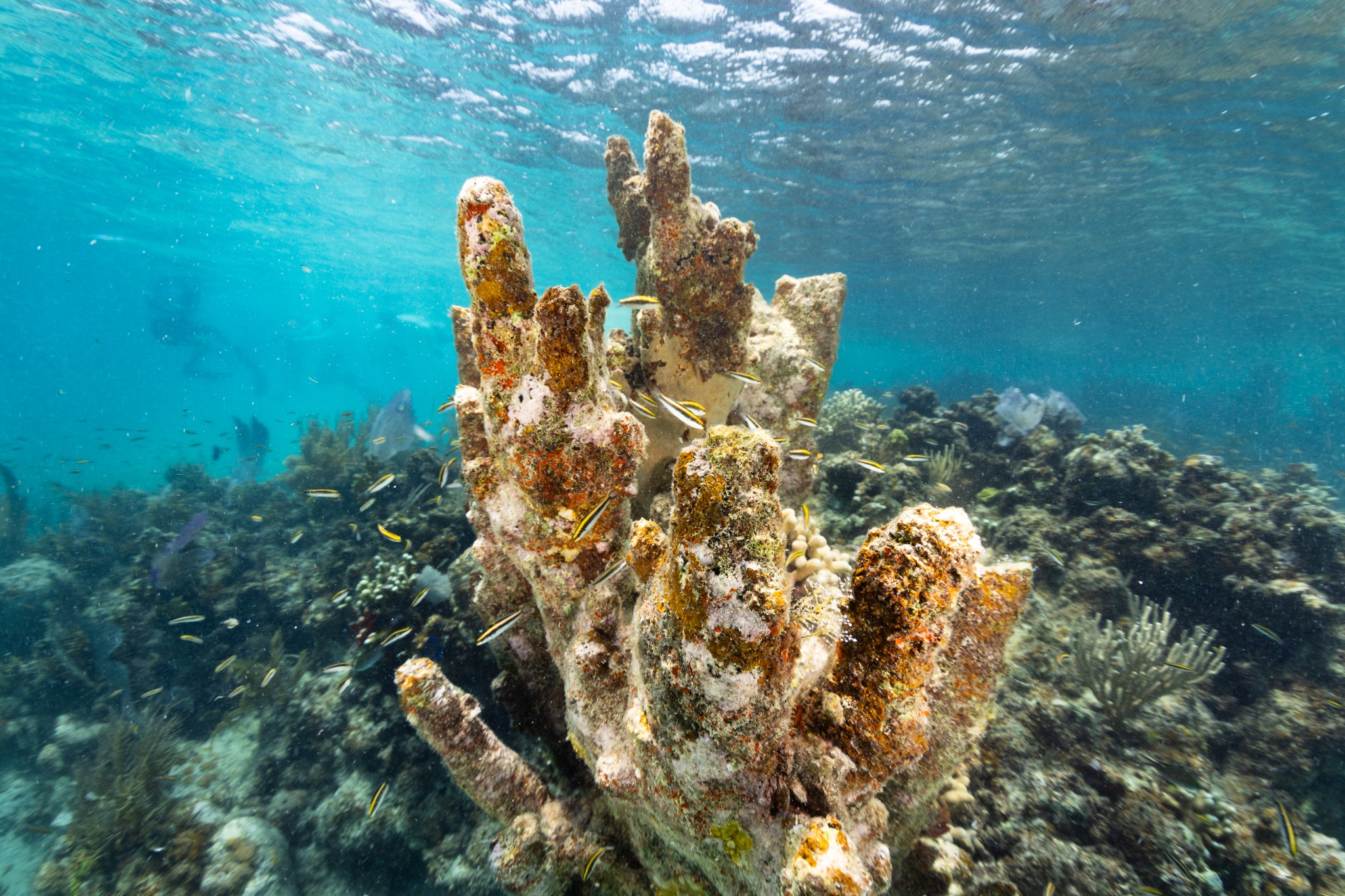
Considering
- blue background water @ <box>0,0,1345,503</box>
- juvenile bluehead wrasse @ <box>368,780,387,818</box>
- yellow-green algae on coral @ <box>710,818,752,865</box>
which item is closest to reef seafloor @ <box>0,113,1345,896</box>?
yellow-green algae on coral @ <box>710,818,752,865</box>

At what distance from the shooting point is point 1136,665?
15.6 feet

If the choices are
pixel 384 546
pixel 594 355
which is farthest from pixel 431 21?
pixel 594 355

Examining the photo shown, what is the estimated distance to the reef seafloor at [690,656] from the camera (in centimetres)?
197

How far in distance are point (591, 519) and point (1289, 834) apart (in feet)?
19.3

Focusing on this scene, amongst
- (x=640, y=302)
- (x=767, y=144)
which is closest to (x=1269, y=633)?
(x=640, y=302)

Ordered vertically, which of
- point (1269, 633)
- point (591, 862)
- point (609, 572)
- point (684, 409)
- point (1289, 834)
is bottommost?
point (1289, 834)

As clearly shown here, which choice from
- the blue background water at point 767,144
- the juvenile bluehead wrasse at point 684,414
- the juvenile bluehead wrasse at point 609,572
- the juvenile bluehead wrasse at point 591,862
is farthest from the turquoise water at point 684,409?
the juvenile bluehead wrasse at point 684,414

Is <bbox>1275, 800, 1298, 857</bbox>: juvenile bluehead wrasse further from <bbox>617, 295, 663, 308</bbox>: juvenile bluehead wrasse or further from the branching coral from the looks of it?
<bbox>617, 295, 663, 308</bbox>: juvenile bluehead wrasse

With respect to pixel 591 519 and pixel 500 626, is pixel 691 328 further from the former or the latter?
pixel 500 626

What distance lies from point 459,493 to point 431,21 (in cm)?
1380

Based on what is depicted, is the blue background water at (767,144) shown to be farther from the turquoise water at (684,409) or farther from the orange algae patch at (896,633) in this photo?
the orange algae patch at (896,633)

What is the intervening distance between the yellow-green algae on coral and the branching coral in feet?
15.5

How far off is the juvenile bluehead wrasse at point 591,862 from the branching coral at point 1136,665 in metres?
4.87

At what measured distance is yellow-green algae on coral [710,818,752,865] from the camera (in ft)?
6.44
